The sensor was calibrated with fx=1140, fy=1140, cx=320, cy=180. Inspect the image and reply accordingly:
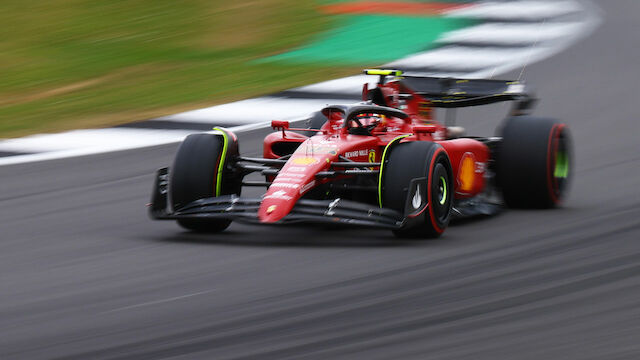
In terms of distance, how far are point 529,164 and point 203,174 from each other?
2.65 metres

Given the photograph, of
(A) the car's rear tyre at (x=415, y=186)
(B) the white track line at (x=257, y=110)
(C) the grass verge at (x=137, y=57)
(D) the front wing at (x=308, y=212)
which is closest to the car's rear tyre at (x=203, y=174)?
(D) the front wing at (x=308, y=212)

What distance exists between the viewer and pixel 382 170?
Result: 762cm

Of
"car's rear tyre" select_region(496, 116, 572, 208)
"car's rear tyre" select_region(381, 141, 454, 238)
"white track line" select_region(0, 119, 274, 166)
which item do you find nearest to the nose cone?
"car's rear tyre" select_region(381, 141, 454, 238)

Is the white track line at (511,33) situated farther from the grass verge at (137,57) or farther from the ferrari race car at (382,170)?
the ferrari race car at (382,170)

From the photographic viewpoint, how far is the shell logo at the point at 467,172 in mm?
8600

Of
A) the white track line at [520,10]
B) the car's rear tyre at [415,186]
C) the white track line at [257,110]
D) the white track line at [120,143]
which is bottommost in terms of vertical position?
the white track line at [257,110]

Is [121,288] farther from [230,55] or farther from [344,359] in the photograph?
[230,55]

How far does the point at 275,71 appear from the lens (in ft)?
52.1

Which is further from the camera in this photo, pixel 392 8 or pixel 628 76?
pixel 392 8

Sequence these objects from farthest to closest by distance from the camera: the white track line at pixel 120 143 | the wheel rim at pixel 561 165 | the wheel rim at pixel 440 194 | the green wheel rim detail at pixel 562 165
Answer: the white track line at pixel 120 143, the green wheel rim detail at pixel 562 165, the wheel rim at pixel 561 165, the wheel rim at pixel 440 194

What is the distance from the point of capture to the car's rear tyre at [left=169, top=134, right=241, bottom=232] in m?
7.96

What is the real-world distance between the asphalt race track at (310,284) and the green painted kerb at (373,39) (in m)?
6.78

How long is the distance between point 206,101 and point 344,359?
31.4ft

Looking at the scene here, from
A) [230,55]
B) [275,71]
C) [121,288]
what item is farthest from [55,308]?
[230,55]
